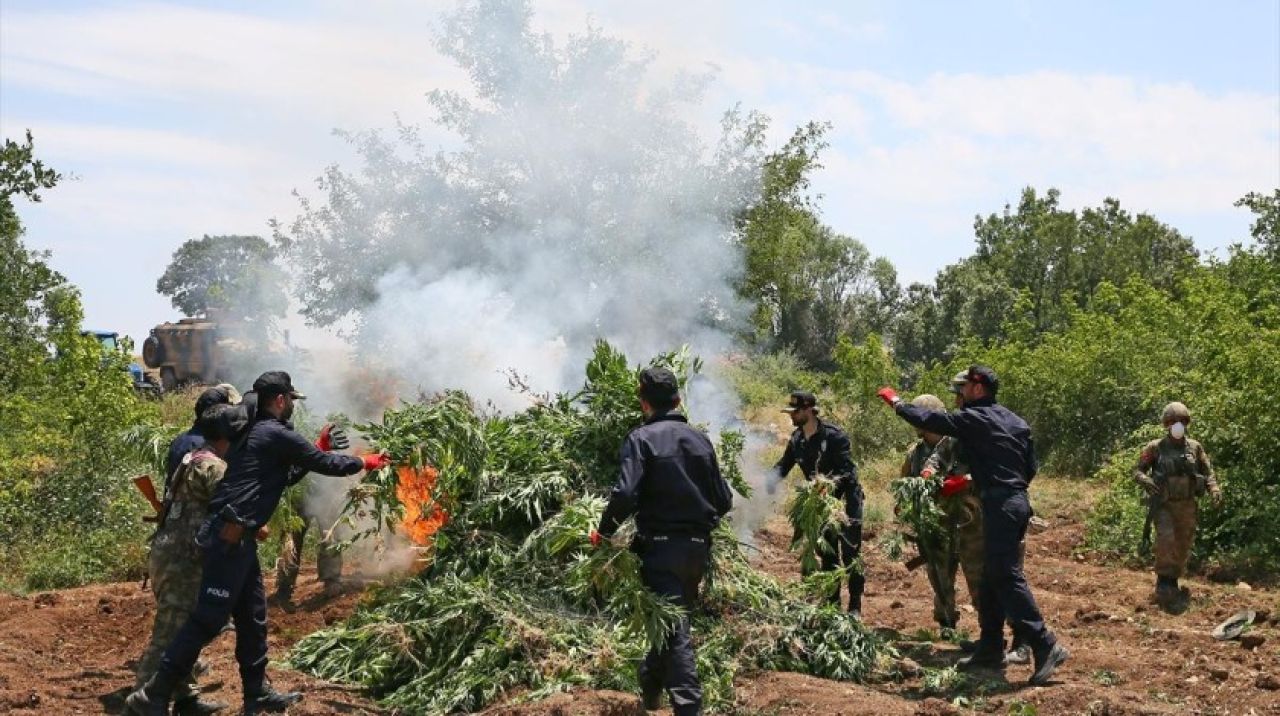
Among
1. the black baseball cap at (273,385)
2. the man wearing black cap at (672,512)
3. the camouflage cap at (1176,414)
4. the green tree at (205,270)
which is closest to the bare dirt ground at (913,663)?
the man wearing black cap at (672,512)

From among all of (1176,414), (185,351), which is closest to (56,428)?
(1176,414)

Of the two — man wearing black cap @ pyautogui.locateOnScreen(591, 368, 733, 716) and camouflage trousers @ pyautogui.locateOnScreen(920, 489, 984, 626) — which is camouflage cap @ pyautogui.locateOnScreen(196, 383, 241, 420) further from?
camouflage trousers @ pyautogui.locateOnScreen(920, 489, 984, 626)

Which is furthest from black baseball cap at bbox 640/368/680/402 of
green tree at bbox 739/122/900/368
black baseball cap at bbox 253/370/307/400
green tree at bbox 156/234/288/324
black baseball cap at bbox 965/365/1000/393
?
green tree at bbox 156/234/288/324

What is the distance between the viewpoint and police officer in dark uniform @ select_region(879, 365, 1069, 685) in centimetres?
799

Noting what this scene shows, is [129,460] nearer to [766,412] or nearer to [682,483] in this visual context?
[682,483]

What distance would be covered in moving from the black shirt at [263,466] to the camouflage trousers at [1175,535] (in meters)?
7.68

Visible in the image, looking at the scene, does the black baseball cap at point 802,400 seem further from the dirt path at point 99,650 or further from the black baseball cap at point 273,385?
the black baseball cap at point 273,385

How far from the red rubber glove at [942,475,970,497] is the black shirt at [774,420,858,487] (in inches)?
31.6

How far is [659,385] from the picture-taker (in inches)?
274

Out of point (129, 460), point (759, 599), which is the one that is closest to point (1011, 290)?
point (129, 460)

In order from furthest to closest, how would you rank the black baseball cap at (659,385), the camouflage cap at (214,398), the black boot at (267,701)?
1. the camouflage cap at (214,398)
2. the black boot at (267,701)
3. the black baseball cap at (659,385)

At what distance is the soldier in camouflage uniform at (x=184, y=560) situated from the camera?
736 cm

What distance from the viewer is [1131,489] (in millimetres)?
15211

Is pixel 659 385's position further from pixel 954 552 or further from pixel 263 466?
pixel 954 552
